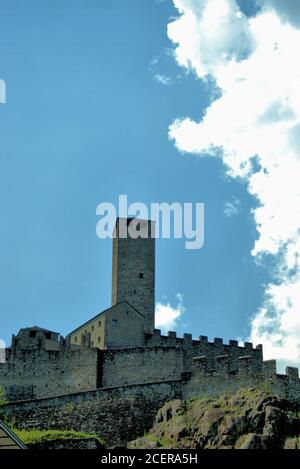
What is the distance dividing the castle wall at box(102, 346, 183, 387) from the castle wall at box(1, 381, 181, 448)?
149 inches

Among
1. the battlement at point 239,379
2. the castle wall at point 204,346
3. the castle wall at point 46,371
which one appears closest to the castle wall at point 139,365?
the castle wall at point 46,371

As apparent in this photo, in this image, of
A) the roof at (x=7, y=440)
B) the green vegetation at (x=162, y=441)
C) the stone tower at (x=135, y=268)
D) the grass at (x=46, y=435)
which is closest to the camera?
the roof at (x=7, y=440)

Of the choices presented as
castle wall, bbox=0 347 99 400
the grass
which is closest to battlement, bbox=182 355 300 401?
castle wall, bbox=0 347 99 400

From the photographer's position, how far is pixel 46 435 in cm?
4781

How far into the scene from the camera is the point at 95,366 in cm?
5653

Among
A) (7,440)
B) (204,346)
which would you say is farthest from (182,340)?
(7,440)

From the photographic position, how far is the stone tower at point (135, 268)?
2680 inches

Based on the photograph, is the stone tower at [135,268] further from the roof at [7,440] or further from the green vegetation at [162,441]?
the roof at [7,440]

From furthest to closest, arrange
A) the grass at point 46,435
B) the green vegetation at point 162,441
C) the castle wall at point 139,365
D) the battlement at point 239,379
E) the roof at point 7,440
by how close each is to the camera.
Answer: the castle wall at point 139,365, the battlement at point 239,379, the green vegetation at point 162,441, the grass at point 46,435, the roof at point 7,440

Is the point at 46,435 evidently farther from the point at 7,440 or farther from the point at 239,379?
the point at 7,440

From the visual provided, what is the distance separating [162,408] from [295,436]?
26.2 feet

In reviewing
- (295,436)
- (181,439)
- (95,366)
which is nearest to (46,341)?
(95,366)

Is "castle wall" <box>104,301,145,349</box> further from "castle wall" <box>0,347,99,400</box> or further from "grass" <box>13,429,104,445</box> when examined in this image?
"grass" <box>13,429,104,445</box>

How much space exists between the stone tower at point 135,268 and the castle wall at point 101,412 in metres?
14.6
